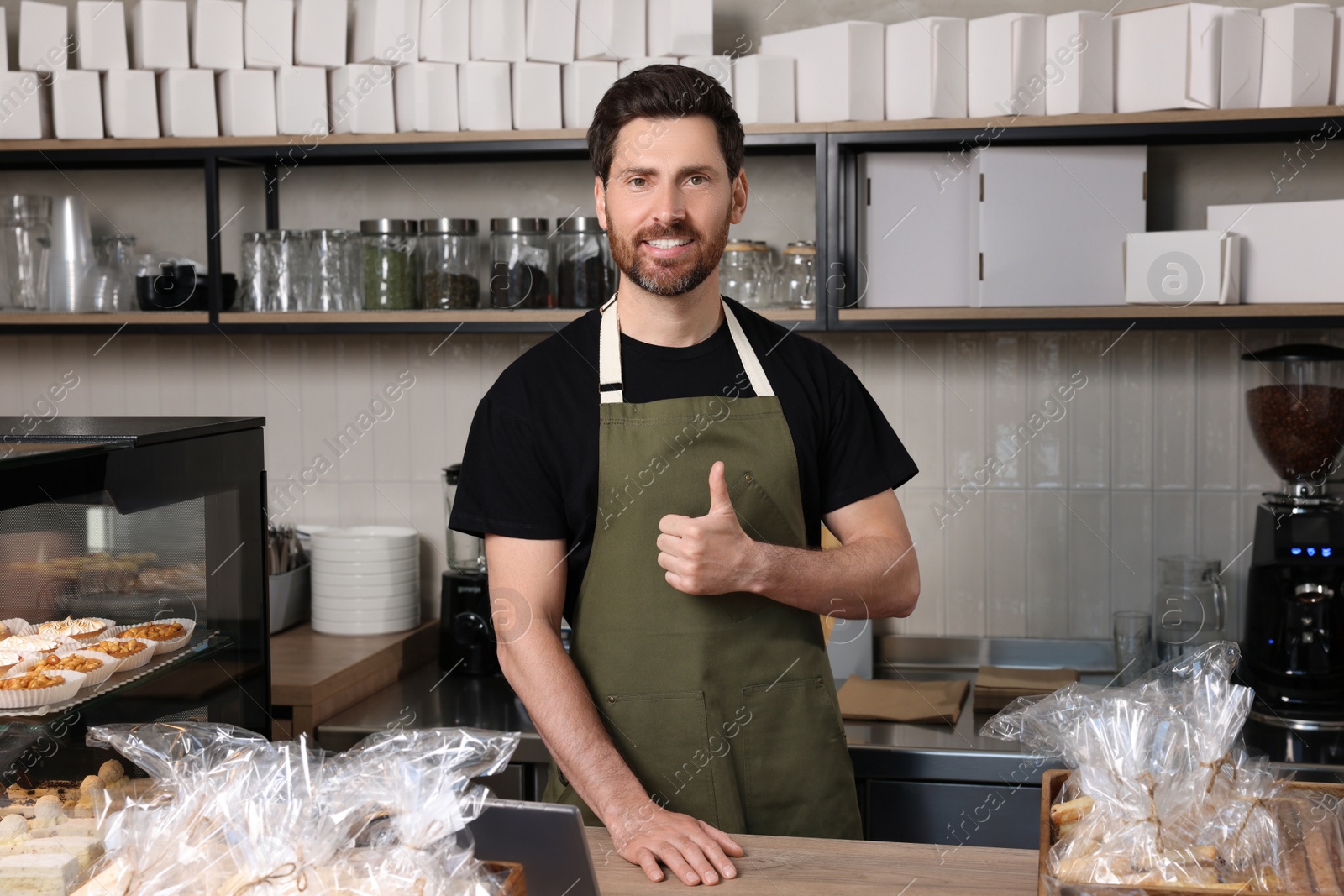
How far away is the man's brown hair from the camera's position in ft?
5.02

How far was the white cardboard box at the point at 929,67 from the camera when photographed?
235 centimetres

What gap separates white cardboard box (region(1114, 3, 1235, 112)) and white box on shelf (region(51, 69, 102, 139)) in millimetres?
2125

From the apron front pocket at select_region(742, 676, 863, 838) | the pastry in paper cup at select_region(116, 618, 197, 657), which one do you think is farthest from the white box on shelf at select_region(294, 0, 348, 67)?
the apron front pocket at select_region(742, 676, 863, 838)

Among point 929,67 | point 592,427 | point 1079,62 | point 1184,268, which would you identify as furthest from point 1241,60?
point 592,427

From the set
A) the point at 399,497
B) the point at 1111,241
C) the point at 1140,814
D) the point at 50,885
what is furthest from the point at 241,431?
the point at 1111,241

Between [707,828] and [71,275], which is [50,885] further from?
[71,275]

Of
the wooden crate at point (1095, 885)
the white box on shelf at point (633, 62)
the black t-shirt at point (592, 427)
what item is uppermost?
the white box on shelf at point (633, 62)

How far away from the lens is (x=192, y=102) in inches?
102

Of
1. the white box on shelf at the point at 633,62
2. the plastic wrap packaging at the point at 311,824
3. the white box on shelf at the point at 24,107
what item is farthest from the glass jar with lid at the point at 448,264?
the plastic wrap packaging at the point at 311,824

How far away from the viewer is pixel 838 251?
240cm

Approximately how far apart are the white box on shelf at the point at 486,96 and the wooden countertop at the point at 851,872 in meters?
1.68

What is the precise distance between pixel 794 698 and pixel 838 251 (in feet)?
3.63

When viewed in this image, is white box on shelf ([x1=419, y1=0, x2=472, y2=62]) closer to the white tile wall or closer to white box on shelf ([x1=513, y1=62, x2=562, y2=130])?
white box on shelf ([x1=513, y1=62, x2=562, y2=130])

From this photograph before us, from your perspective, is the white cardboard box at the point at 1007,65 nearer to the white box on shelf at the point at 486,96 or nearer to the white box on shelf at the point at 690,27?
the white box on shelf at the point at 690,27
